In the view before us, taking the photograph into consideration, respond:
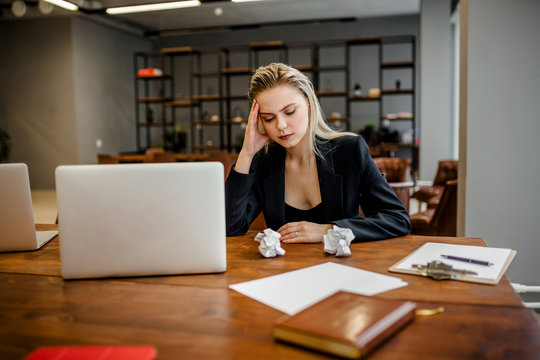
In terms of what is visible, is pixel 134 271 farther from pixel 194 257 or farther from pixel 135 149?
pixel 135 149

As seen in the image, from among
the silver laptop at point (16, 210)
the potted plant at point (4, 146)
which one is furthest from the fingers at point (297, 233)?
the potted plant at point (4, 146)

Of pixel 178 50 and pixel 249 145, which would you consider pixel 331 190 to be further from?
pixel 178 50

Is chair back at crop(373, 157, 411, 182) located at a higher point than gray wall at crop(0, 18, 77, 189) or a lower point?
lower

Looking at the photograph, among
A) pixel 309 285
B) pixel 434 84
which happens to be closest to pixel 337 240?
pixel 309 285

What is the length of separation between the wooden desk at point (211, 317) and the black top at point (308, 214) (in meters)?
0.59

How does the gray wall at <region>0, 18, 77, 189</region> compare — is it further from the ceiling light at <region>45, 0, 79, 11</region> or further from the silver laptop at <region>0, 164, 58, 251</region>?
the silver laptop at <region>0, 164, 58, 251</region>

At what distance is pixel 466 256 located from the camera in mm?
1202

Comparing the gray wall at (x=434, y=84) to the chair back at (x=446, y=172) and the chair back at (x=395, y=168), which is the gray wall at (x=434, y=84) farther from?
the chair back at (x=395, y=168)

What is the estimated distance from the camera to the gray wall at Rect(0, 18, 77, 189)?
902cm

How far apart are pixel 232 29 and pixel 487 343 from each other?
10.1 metres

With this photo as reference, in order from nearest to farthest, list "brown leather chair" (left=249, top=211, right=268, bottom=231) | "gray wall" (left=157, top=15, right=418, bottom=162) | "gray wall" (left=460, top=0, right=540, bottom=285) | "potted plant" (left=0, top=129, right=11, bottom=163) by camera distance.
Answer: "brown leather chair" (left=249, top=211, right=268, bottom=231) < "gray wall" (left=460, top=0, right=540, bottom=285) < "potted plant" (left=0, top=129, right=11, bottom=163) < "gray wall" (left=157, top=15, right=418, bottom=162)

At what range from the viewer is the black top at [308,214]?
180cm

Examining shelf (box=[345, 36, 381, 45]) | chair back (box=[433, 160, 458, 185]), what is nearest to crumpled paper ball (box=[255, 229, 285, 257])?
chair back (box=[433, 160, 458, 185])

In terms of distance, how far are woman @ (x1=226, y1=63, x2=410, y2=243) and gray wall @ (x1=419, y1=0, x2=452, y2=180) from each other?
6.26 m
